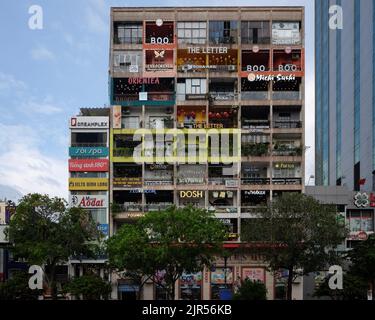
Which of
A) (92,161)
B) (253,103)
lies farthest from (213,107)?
(92,161)

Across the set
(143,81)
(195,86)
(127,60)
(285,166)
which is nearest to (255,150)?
(285,166)

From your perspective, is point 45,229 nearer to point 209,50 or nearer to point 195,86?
point 195,86

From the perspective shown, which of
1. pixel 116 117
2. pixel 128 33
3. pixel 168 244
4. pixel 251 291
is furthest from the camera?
pixel 128 33

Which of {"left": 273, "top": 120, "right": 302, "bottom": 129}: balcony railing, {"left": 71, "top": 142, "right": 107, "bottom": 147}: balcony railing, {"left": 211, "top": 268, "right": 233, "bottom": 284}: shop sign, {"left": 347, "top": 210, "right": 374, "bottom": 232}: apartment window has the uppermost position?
{"left": 273, "top": 120, "right": 302, "bottom": 129}: balcony railing

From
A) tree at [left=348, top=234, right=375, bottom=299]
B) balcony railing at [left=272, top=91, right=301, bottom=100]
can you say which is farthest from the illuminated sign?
tree at [left=348, top=234, right=375, bottom=299]

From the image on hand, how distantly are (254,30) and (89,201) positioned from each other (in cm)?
2438

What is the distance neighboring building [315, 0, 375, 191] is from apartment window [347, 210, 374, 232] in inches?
453

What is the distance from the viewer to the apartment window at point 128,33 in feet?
200

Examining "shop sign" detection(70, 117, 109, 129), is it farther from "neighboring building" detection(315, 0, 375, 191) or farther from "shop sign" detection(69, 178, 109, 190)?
"neighboring building" detection(315, 0, 375, 191)

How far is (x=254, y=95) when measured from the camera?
59.6m

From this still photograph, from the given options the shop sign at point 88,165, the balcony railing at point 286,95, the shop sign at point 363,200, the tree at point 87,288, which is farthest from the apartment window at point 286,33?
the tree at point 87,288

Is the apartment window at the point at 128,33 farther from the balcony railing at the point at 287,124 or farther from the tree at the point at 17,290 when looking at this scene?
the tree at the point at 17,290

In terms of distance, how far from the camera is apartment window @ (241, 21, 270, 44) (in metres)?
60.7

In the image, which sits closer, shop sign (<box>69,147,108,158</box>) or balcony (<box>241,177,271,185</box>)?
shop sign (<box>69,147,108,158</box>)
